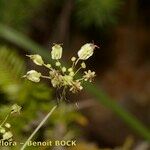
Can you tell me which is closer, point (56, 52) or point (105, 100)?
point (56, 52)

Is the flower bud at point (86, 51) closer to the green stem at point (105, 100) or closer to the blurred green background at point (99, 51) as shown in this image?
the green stem at point (105, 100)

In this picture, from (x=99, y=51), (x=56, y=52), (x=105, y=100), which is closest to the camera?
(x=56, y=52)

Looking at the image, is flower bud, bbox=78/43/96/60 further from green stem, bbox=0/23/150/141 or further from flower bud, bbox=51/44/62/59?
green stem, bbox=0/23/150/141

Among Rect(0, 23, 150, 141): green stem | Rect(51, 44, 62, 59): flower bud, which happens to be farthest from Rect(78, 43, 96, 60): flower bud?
Rect(0, 23, 150, 141): green stem

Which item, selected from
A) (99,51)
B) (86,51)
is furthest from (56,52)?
(99,51)

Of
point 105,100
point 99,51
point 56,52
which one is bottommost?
point 56,52

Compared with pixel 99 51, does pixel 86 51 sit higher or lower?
lower

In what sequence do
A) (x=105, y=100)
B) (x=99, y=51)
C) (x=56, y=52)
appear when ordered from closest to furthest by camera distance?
(x=56, y=52)
(x=105, y=100)
(x=99, y=51)

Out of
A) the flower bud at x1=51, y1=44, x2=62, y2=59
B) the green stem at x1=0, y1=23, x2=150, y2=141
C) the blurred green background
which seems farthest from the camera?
the blurred green background

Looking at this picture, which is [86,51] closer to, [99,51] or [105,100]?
[105,100]
